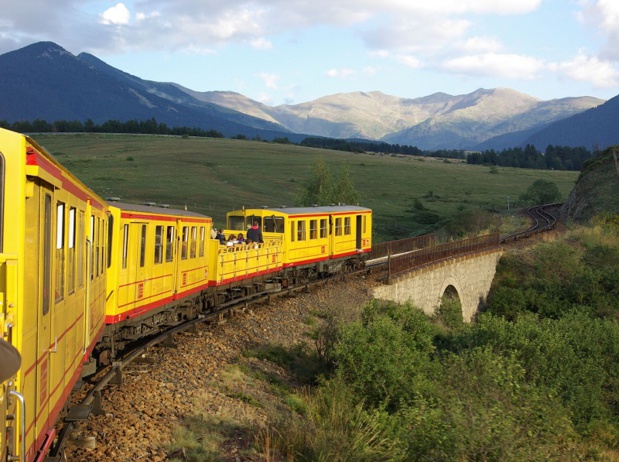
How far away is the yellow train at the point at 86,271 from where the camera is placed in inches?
182

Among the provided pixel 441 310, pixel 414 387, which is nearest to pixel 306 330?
pixel 414 387

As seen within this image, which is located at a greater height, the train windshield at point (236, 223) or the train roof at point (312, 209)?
the train roof at point (312, 209)

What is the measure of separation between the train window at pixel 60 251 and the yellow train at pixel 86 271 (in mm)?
10

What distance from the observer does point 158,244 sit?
1498 cm

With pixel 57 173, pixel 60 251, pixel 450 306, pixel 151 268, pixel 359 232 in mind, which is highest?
pixel 57 173

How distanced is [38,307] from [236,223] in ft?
72.3

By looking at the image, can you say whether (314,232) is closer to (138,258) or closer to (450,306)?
(450,306)

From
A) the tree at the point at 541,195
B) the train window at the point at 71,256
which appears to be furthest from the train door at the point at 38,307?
the tree at the point at 541,195

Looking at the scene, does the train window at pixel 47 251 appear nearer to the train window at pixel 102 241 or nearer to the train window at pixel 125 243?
the train window at pixel 102 241

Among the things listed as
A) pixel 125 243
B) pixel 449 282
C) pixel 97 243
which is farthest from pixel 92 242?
pixel 449 282

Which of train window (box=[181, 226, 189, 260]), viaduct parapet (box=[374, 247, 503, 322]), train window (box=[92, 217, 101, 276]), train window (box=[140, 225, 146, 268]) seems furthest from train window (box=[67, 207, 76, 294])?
viaduct parapet (box=[374, 247, 503, 322])

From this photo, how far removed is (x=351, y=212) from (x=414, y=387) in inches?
690

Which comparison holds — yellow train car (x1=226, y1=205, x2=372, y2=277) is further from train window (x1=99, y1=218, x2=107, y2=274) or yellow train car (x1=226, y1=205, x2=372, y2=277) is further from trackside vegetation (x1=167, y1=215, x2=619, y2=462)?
train window (x1=99, y1=218, x2=107, y2=274)

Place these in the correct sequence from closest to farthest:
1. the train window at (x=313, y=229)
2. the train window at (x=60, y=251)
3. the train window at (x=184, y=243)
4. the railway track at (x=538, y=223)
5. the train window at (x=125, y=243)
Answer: the train window at (x=60, y=251)
the train window at (x=125, y=243)
the train window at (x=184, y=243)
the train window at (x=313, y=229)
the railway track at (x=538, y=223)
